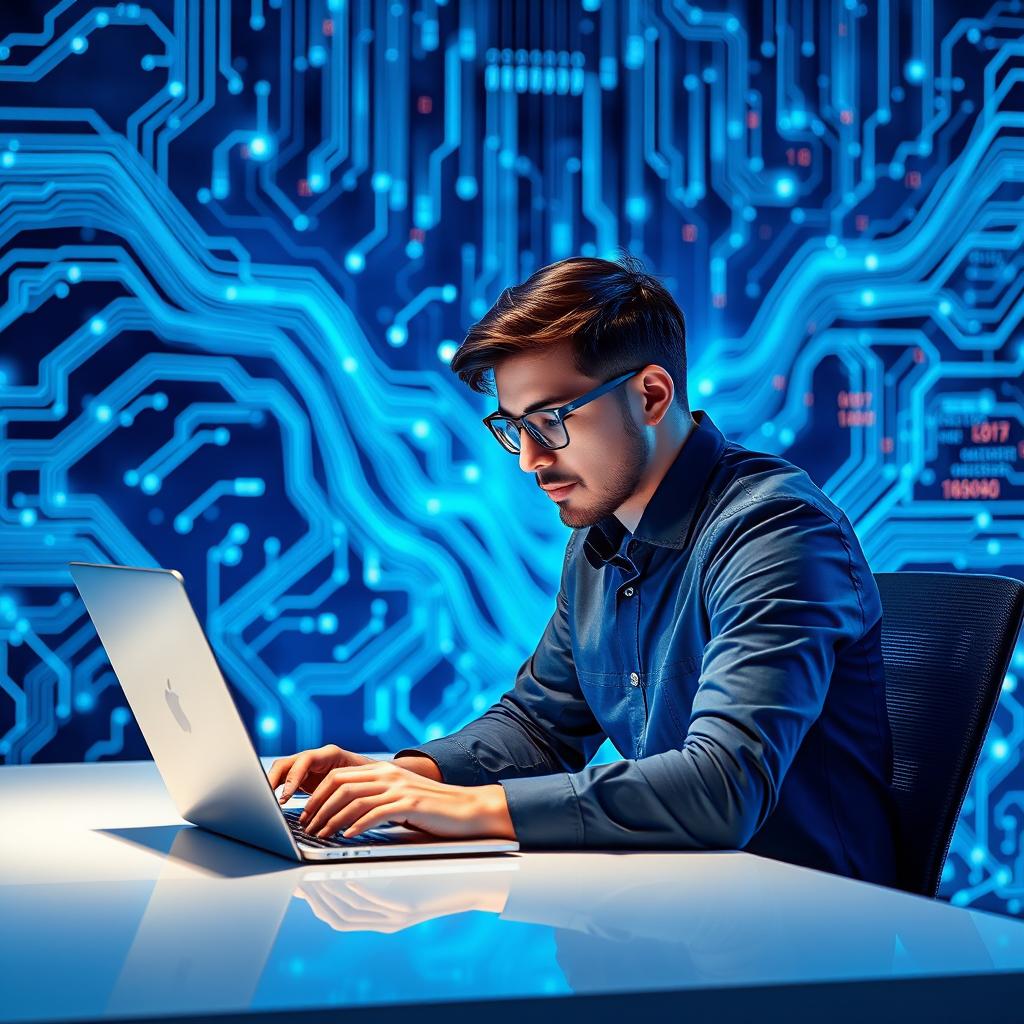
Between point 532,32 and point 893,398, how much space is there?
1.19 metres

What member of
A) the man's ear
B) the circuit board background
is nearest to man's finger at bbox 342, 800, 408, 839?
the man's ear

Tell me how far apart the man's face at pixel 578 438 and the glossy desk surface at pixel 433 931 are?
1.96 feet

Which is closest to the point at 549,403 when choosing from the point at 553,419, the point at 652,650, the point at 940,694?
the point at 553,419

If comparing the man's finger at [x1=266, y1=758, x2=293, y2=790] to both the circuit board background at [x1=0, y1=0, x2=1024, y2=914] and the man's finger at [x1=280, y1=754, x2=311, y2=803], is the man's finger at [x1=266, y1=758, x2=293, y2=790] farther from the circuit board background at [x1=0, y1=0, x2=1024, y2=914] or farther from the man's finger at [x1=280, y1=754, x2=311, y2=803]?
the circuit board background at [x1=0, y1=0, x2=1024, y2=914]

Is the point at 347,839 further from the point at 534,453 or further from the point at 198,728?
the point at 534,453

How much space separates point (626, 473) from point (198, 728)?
694 mm

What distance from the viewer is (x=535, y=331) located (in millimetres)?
1683

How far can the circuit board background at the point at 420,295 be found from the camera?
2684 millimetres

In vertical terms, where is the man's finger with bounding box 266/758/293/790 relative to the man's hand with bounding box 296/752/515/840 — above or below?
below

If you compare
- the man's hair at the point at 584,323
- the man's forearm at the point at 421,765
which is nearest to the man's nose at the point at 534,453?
the man's hair at the point at 584,323

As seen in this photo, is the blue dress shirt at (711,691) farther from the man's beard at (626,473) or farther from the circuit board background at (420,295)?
the circuit board background at (420,295)

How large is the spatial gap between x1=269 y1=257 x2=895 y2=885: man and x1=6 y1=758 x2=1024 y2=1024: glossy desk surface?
0.07 m

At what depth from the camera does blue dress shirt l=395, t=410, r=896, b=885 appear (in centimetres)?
126

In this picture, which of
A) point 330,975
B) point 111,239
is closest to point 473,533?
point 111,239
